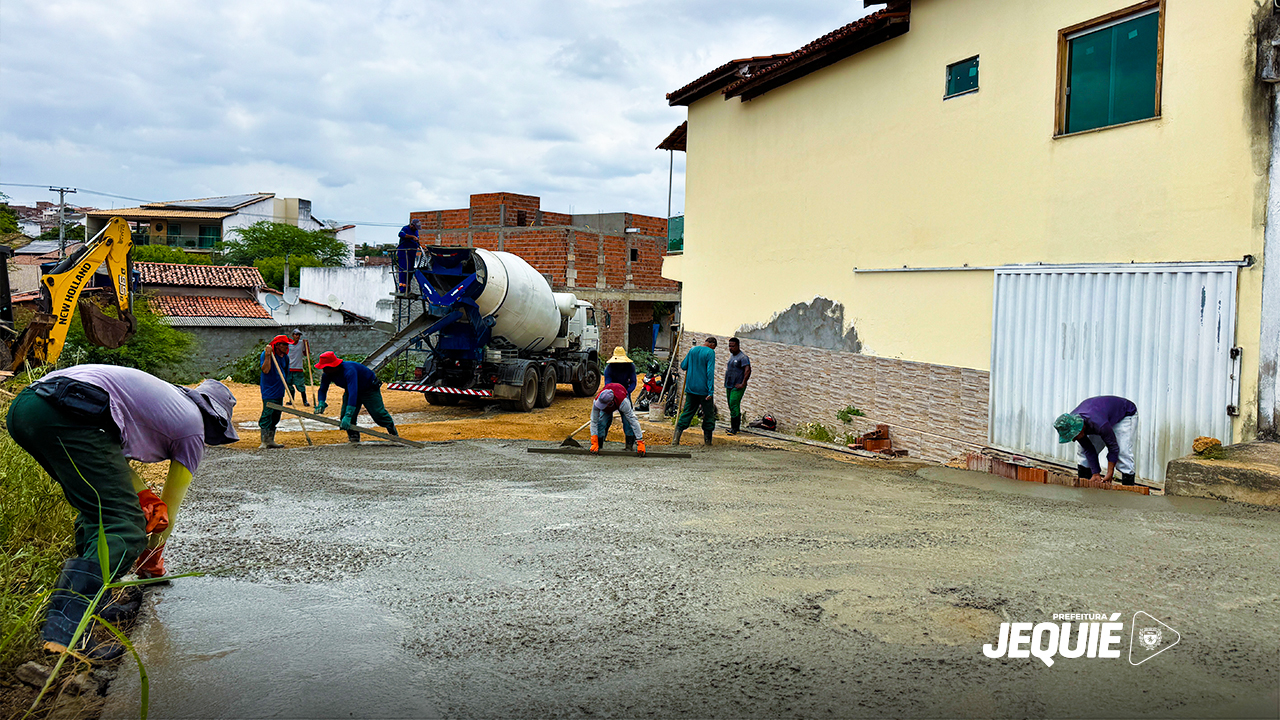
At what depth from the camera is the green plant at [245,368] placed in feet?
86.0

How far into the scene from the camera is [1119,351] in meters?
9.27

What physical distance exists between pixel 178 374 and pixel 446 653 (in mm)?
23020

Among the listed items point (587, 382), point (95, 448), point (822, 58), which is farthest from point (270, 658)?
point (587, 382)

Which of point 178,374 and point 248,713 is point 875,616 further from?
point 178,374

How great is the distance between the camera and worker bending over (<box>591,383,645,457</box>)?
37.3 ft

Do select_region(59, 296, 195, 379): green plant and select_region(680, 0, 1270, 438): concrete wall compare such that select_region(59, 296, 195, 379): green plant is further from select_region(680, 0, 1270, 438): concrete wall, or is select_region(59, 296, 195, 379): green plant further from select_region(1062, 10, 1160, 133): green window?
select_region(1062, 10, 1160, 133): green window

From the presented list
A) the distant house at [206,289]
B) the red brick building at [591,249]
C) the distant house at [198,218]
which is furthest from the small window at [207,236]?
the distant house at [206,289]

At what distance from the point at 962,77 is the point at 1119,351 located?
14.0 feet

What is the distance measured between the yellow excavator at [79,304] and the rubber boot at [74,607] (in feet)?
33.8

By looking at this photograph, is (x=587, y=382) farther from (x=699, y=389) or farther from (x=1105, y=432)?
(x=1105, y=432)

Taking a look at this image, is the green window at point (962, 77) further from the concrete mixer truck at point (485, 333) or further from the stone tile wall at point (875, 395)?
the concrete mixer truck at point (485, 333)

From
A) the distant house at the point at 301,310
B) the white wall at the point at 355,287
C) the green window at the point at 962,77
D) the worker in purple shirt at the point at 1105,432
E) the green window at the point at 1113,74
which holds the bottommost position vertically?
the worker in purple shirt at the point at 1105,432

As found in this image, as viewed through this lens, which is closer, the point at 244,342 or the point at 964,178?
the point at 964,178

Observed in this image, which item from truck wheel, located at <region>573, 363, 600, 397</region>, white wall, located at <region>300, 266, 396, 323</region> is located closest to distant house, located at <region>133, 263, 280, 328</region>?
white wall, located at <region>300, 266, 396, 323</region>
